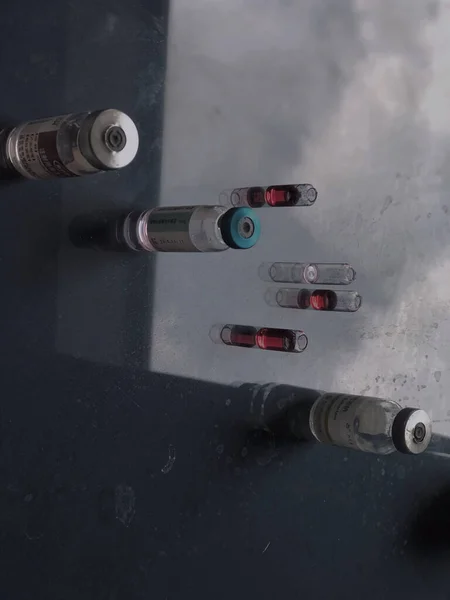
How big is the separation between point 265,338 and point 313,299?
0.08 metres

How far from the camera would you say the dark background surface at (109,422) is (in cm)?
74

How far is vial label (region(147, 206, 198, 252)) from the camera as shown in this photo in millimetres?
752

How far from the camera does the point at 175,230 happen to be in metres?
0.76

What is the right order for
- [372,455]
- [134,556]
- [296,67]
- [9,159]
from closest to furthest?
1. [9,159]
2. [134,556]
3. [296,67]
4. [372,455]

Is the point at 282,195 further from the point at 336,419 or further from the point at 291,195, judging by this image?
the point at 336,419

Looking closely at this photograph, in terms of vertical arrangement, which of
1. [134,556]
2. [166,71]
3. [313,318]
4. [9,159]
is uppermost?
[166,71]

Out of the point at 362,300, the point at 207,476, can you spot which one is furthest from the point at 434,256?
the point at 207,476

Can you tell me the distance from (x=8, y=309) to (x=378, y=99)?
1.83 ft

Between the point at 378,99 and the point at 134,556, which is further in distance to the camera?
the point at 378,99

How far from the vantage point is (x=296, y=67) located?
95cm

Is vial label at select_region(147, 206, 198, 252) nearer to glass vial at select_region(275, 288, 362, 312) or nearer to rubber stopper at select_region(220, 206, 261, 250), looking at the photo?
rubber stopper at select_region(220, 206, 261, 250)

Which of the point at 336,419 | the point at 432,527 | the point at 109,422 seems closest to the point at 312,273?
the point at 336,419

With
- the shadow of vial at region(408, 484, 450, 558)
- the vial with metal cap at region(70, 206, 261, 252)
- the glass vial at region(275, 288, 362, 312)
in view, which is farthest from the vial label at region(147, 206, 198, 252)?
the shadow of vial at region(408, 484, 450, 558)

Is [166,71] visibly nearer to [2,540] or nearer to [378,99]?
→ [378,99]
